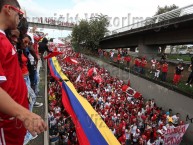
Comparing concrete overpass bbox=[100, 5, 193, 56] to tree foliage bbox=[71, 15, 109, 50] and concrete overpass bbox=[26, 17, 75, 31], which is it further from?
concrete overpass bbox=[26, 17, 75, 31]

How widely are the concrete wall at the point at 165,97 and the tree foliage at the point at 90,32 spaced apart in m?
16.9

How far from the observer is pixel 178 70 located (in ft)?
53.1

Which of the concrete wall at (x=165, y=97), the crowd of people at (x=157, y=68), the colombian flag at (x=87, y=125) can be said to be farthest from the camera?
the crowd of people at (x=157, y=68)

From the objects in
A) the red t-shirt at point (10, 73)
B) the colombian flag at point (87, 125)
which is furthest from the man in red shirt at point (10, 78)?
the colombian flag at point (87, 125)

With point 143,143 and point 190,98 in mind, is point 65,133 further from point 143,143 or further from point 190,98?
point 190,98

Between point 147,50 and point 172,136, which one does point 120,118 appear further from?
point 147,50

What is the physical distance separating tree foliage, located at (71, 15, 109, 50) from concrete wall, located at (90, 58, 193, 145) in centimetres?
1689

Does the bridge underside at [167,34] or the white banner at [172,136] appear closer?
the white banner at [172,136]

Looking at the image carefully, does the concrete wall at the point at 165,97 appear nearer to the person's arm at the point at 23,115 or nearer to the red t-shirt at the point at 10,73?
the red t-shirt at the point at 10,73

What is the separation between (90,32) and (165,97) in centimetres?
2560

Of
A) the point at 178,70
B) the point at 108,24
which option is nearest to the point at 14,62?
the point at 178,70

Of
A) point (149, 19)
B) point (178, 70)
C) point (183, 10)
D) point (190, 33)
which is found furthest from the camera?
point (149, 19)

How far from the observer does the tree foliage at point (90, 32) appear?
39.9 meters

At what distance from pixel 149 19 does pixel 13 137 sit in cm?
2212
